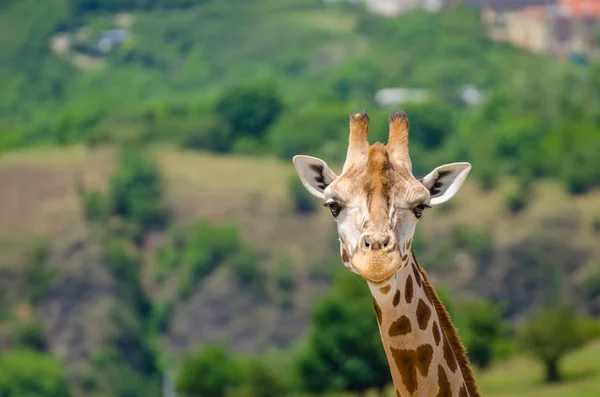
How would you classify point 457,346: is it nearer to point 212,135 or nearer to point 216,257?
point 216,257

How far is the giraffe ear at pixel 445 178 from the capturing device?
947 cm

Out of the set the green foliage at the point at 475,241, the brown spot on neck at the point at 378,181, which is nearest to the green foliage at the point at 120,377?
the green foliage at the point at 475,241

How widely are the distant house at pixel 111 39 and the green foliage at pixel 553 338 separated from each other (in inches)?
5035

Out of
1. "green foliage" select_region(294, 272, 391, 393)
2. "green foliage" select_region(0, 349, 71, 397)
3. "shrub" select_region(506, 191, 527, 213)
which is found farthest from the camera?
"shrub" select_region(506, 191, 527, 213)

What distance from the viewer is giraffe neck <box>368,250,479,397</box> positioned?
373 inches

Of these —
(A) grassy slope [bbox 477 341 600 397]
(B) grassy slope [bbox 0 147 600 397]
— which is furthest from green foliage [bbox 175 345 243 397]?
(B) grassy slope [bbox 0 147 600 397]

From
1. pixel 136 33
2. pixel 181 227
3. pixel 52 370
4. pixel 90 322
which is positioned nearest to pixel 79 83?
pixel 136 33

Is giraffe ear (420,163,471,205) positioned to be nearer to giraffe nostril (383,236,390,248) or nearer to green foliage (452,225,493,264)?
giraffe nostril (383,236,390,248)

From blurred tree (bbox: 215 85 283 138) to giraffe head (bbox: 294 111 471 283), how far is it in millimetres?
144954

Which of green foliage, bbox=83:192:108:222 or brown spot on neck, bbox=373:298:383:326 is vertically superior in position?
brown spot on neck, bbox=373:298:383:326

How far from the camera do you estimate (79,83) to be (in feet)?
625

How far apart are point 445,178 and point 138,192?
136 metres

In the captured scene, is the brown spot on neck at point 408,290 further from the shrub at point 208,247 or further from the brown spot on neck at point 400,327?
the shrub at point 208,247

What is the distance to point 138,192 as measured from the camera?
14525cm
